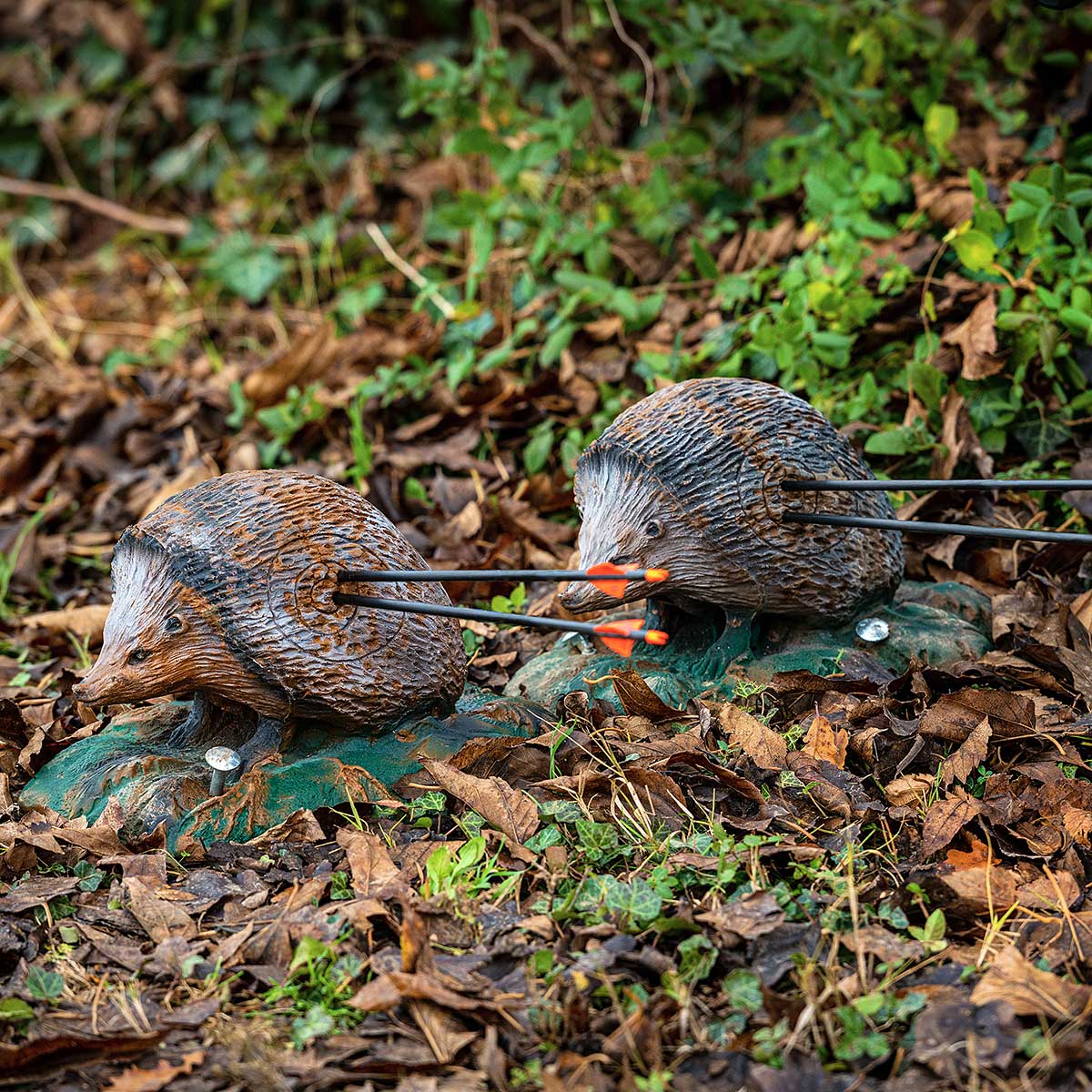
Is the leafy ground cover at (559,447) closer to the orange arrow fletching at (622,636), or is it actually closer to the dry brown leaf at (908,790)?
the dry brown leaf at (908,790)

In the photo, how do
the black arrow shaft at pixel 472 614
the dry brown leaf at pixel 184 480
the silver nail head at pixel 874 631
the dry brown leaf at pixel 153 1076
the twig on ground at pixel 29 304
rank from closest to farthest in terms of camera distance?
the dry brown leaf at pixel 153 1076
the black arrow shaft at pixel 472 614
the silver nail head at pixel 874 631
the dry brown leaf at pixel 184 480
the twig on ground at pixel 29 304

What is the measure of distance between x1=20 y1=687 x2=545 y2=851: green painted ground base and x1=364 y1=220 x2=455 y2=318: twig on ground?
2971 millimetres

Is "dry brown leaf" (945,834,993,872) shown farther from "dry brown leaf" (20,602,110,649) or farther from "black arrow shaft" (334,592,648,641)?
"dry brown leaf" (20,602,110,649)

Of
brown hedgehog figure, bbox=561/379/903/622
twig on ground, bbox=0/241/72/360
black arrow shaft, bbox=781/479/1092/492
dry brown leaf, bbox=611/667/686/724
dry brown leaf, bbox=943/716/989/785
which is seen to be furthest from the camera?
twig on ground, bbox=0/241/72/360

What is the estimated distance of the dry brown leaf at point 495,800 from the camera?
3451mm

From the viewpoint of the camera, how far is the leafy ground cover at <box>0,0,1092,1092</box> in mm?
2848

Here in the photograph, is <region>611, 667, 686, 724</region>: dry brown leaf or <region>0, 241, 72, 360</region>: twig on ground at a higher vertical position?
<region>611, 667, 686, 724</region>: dry brown leaf

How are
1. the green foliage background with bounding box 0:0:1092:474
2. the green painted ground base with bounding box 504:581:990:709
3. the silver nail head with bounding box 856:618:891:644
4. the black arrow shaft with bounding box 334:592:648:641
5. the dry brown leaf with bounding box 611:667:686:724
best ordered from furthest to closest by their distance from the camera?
the green foliage background with bounding box 0:0:1092:474
the silver nail head with bounding box 856:618:891:644
the green painted ground base with bounding box 504:581:990:709
the dry brown leaf with bounding box 611:667:686:724
the black arrow shaft with bounding box 334:592:648:641

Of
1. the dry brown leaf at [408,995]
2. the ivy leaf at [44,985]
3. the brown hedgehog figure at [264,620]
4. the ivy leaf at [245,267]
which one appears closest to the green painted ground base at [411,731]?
the brown hedgehog figure at [264,620]

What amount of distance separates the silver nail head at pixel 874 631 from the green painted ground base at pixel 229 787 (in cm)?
108

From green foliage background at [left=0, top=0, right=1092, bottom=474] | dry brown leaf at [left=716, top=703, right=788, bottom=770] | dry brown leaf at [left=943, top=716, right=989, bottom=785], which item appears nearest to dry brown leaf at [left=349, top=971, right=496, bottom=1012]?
dry brown leaf at [left=716, top=703, right=788, bottom=770]

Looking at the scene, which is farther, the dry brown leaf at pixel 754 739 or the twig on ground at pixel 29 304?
the twig on ground at pixel 29 304

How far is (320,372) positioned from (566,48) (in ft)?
7.12

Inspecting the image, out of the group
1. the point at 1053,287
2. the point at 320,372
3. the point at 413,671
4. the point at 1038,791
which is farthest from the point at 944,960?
the point at 320,372
